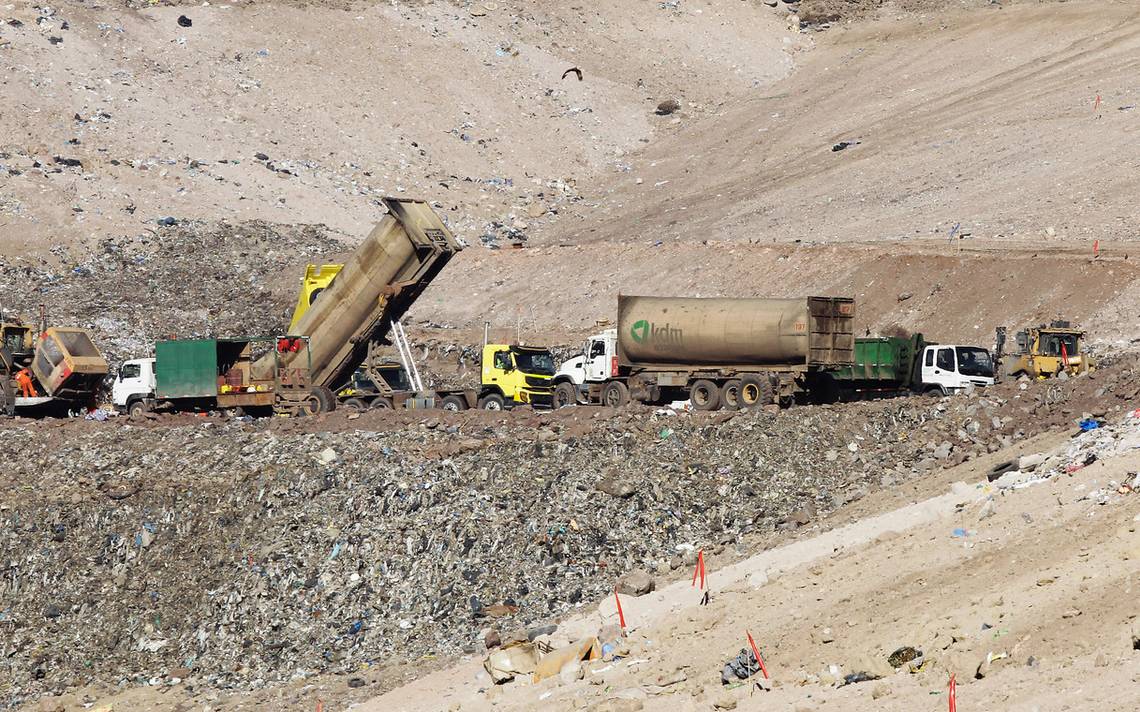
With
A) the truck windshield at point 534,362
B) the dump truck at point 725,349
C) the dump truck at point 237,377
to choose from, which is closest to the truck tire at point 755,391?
the dump truck at point 725,349

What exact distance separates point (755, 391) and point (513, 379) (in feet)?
17.9

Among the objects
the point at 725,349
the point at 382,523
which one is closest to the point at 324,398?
the point at 725,349

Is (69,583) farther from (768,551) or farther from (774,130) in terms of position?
(774,130)

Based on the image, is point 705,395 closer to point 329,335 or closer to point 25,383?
point 329,335

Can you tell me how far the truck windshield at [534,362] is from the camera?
32.5 m

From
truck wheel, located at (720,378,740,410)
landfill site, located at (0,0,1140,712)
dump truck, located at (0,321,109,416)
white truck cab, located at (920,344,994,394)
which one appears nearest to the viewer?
landfill site, located at (0,0,1140,712)

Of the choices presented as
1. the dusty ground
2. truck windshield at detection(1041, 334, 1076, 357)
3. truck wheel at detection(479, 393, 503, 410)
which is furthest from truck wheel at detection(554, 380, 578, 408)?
the dusty ground

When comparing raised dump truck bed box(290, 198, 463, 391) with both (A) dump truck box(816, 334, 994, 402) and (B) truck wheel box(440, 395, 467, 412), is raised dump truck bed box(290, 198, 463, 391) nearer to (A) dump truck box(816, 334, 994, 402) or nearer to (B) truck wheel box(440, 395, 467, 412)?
(B) truck wheel box(440, 395, 467, 412)

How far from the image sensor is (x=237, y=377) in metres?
32.2

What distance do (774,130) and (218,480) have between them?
131ft

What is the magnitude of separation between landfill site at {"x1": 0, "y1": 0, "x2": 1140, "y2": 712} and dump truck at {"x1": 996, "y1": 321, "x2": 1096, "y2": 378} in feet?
0.35

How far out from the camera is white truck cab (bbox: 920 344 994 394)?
31312mm

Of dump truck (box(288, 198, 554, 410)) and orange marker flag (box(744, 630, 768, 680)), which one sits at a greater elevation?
dump truck (box(288, 198, 554, 410))

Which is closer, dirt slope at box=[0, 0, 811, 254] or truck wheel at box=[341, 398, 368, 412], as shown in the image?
truck wheel at box=[341, 398, 368, 412]
